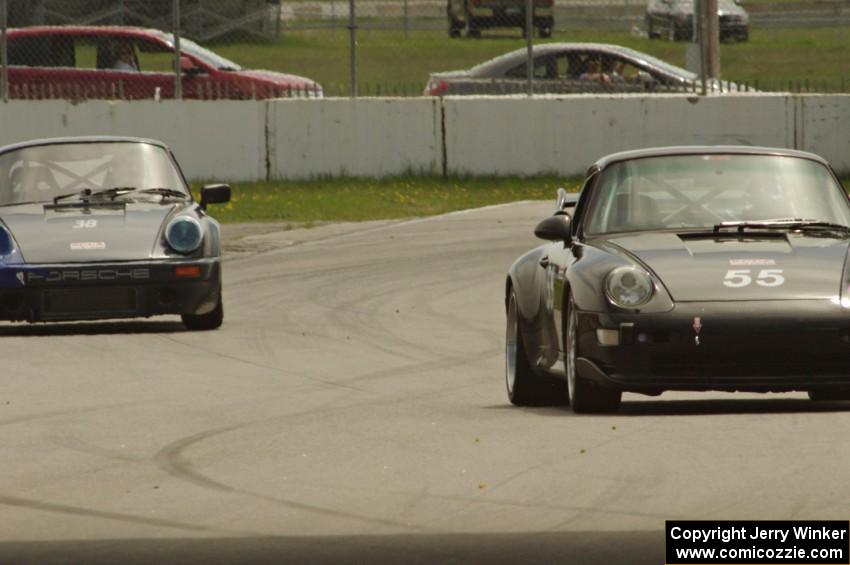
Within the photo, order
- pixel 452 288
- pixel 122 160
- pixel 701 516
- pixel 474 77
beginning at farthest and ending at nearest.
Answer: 1. pixel 474 77
2. pixel 452 288
3. pixel 122 160
4. pixel 701 516

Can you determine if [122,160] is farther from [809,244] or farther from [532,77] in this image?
[532,77]

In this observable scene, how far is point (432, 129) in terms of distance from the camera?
27.1 meters

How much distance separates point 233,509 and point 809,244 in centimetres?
337

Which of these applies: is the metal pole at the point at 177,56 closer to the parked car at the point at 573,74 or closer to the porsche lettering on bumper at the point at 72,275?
the parked car at the point at 573,74

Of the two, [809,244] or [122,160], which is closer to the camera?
[809,244]

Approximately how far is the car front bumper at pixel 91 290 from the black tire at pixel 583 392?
16.7 feet

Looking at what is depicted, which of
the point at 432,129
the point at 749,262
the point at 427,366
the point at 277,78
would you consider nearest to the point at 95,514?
the point at 749,262

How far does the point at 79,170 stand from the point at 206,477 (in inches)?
298

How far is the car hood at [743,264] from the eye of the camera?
8.91 metres

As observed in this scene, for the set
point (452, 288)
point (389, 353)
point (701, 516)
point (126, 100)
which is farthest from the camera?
point (126, 100)

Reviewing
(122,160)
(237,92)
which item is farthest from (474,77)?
(122,160)

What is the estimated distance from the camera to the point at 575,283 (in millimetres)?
9359

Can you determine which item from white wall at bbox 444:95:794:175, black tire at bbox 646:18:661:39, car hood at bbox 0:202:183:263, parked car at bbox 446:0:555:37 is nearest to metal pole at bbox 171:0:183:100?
white wall at bbox 444:95:794:175

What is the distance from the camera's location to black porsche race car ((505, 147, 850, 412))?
884 cm
